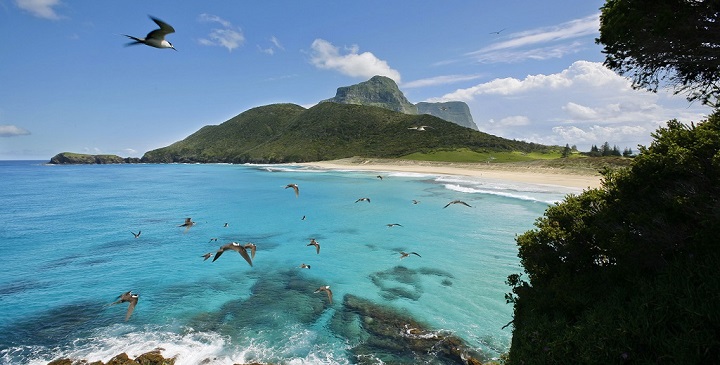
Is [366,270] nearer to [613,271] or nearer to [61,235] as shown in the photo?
[613,271]

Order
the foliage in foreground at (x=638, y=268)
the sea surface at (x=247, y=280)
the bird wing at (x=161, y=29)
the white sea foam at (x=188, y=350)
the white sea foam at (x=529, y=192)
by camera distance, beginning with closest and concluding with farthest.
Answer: the foliage in foreground at (x=638, y=268) < the bird wing at (x=161, y=29) < the white sea foam at (x=188, y=350) < the sea surface at (x=247, y=280) < the white sea foam at (x=529, y=192)

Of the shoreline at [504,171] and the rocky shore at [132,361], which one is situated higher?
the shoreline at [504,171]

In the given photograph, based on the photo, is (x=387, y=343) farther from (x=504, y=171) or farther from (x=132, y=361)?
(x=504, y=171)

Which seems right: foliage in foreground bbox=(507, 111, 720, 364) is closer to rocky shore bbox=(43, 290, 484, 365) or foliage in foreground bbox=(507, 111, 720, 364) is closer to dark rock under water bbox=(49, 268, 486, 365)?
rocky shore bbox=(43, 290, 484, 365)

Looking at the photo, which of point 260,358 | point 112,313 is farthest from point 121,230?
point 260,358

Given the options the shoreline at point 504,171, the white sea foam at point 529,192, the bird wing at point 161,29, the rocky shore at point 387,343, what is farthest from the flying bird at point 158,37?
the white sea foam at point 529,192

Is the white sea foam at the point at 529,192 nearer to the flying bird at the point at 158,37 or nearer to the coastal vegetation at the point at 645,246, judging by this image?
the coastal vegetation at the point at 645,246

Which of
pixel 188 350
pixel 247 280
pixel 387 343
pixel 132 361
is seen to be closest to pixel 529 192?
pixel 247 280
